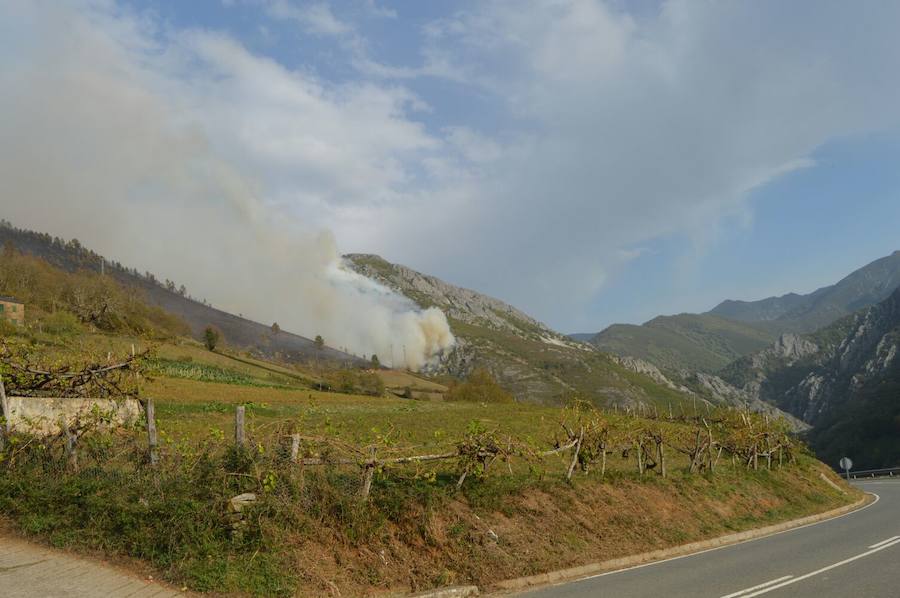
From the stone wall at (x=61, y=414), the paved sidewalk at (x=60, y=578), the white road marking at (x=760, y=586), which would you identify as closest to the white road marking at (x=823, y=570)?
the white road marking at (x=760, y=586)

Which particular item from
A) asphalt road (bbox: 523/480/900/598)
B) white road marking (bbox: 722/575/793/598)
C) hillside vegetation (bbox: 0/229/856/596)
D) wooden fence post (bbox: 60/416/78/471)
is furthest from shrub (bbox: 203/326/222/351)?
white road marking (bbox: 722/575/793/598)

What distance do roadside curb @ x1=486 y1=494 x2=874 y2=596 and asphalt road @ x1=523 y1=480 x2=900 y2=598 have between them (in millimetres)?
405

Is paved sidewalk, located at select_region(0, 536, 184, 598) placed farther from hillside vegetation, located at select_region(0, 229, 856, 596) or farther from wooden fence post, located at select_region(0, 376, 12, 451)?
wooden fence post, located at select_region(0, 376, 12, 451)

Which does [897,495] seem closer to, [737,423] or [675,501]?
[737,423]

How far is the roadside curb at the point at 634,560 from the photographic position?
12789 mm

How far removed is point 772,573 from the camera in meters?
13.0

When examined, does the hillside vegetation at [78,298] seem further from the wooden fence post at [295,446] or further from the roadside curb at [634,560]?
the roadside curb at [634,560]

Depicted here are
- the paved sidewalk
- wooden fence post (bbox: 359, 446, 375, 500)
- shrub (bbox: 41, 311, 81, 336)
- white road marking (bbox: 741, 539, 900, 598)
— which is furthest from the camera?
shrub (bbox: 41, 311, 81, 336)

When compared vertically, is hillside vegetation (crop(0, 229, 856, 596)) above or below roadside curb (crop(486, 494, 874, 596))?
above

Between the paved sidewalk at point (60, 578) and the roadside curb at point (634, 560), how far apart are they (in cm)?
653

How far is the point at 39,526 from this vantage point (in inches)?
443

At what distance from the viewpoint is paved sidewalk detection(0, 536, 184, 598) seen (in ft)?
30.8

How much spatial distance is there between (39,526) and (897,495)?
38352mm

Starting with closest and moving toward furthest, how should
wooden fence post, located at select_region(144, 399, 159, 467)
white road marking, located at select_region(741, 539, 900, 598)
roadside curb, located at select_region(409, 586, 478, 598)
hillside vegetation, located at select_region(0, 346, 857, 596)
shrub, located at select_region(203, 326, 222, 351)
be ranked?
hillside vegetation, located at select_region(0, 346, 857, 596)
white road marking, located at select_region(741, 539, 900, 598)
roadside curb, located at select_region(409, 586, 478, 598)
wooden fence post, located at select_region(144, 399, 159, 467)
shrub, located at select_region(203, 326, 222, 351)
